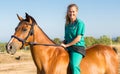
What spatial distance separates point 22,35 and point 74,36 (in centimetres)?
122

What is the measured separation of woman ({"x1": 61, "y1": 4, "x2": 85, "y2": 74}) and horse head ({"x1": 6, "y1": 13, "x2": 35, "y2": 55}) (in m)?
0.87

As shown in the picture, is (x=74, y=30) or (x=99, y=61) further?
(x=99, y=61)

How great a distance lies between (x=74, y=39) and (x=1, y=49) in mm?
28423

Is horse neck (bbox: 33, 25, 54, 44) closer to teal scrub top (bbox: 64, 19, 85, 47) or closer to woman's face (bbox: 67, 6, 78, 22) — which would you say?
teal scrub top (bbox: 64, 19, 85, 47)

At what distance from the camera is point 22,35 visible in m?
7.40

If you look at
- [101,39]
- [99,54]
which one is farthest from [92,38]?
[99,54]

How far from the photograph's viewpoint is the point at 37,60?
7625mm

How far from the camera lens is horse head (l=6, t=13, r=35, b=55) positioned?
7293mm

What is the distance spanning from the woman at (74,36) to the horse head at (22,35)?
0.87 m

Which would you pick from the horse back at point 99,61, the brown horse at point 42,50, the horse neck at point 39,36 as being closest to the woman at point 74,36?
the brown horse at point 42,50

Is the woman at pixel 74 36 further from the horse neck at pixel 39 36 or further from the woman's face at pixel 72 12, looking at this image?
the horse neck at pixel 39 36

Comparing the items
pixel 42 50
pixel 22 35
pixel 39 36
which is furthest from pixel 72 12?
pixel 22 35

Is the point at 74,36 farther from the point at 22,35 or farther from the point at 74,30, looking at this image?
the point at 22,35

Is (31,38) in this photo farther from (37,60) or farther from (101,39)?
(101,39)
